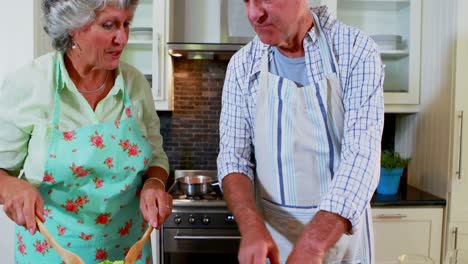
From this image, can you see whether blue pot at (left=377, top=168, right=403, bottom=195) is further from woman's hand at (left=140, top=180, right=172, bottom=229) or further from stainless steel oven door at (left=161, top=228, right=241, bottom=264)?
woman's hand at (left=140, top=180, right=172, bottom=229)

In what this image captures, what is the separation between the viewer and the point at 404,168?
236 cm

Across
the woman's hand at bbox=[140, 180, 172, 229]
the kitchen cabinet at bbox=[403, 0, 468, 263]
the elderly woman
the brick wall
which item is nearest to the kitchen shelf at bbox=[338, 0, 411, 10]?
the kitchen cabinet at bbox=[403, 0, 468, 263]

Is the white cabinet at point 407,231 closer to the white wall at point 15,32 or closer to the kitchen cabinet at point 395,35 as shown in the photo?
the kitchen cabinet at point 395,35

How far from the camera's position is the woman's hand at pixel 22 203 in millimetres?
872

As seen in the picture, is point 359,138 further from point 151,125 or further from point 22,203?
point 22,203

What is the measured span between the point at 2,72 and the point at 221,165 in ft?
4.01

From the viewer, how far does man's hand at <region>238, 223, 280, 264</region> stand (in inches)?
31.1

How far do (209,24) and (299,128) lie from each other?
168 cm

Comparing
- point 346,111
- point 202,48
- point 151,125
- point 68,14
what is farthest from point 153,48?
point 346,111

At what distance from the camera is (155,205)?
3.32 ft

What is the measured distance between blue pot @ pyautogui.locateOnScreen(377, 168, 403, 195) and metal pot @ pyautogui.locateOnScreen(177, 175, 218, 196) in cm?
91

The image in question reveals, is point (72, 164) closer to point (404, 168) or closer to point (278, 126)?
point (278, 126)

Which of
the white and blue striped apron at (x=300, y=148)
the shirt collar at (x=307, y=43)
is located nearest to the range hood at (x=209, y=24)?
the shirt collar at (x=307, y=43)

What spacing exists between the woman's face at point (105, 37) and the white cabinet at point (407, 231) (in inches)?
60.7
